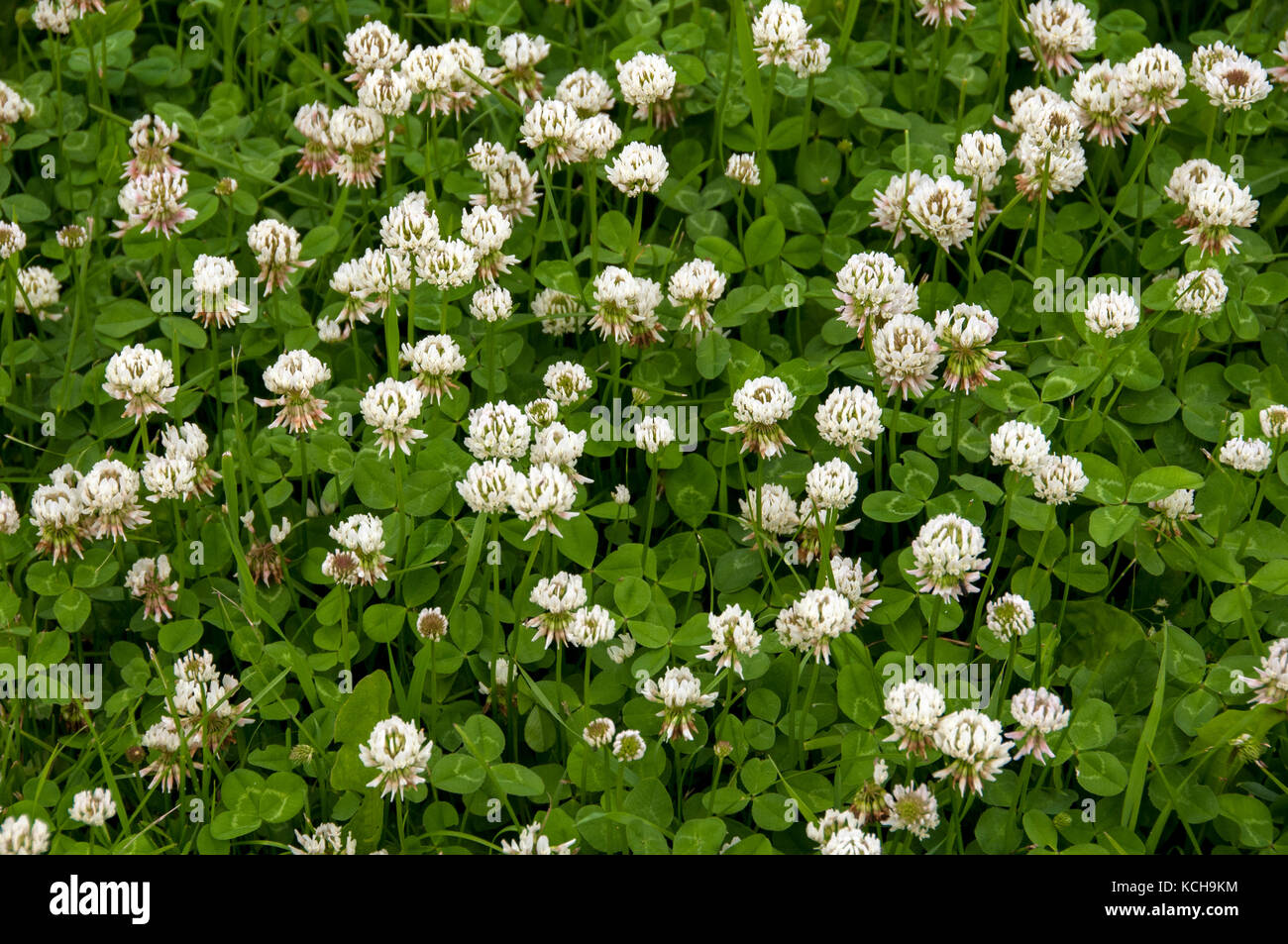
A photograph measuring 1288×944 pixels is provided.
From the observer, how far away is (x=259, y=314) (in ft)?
12.7

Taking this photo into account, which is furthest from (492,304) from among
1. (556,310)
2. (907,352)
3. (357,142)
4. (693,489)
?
(907,352)

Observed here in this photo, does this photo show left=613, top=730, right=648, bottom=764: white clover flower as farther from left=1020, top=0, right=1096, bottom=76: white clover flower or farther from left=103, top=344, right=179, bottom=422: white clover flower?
left=1020, top=0, right=1096, bottom=76: white clover flower

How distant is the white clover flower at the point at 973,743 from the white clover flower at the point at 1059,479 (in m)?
0.64

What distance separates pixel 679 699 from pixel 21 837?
1.26 meters

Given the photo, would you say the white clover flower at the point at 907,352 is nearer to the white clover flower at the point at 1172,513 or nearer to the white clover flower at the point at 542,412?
the white clover flower at the point at 1172,513

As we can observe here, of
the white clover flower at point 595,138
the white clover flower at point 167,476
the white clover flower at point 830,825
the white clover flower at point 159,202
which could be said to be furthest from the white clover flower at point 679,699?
the white clover flower at point 159,202

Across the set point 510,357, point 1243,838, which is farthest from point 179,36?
point 1243,838

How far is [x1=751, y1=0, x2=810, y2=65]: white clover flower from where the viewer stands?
370cm

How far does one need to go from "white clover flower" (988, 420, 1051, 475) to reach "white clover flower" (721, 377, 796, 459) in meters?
0.46

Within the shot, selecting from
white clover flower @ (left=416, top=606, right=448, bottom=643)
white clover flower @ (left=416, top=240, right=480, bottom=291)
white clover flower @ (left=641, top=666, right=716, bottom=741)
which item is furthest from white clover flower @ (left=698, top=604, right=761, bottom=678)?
white clover flower @ (left=416, top=240, right=480, bottom=291)
